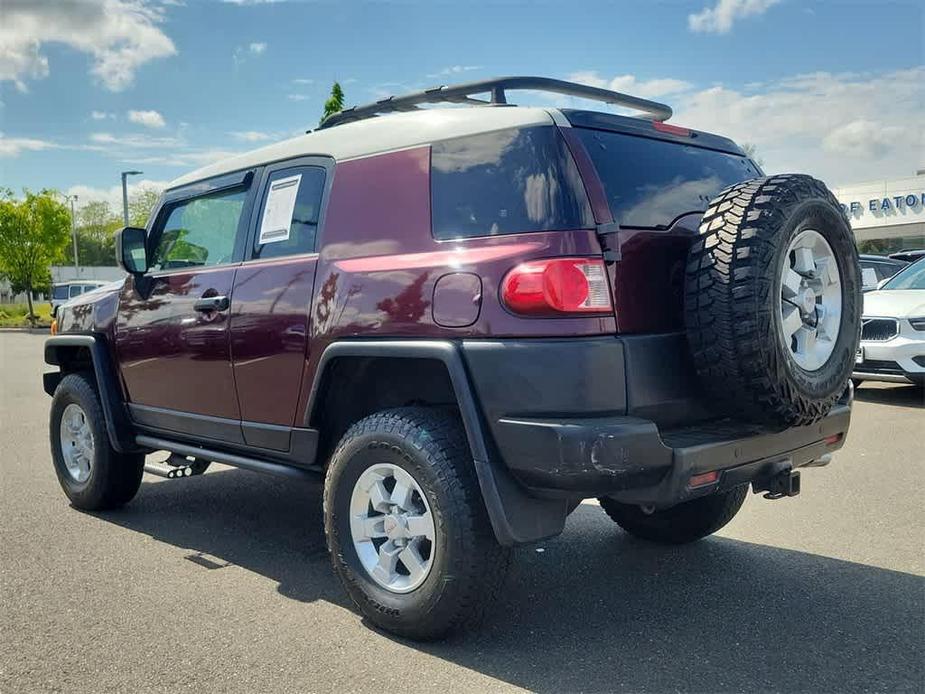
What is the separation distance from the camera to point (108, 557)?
436 cm

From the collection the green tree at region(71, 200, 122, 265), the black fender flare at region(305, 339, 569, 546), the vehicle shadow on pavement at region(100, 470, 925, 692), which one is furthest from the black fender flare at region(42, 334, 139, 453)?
the green tree at region(71, 200, 122, 265)

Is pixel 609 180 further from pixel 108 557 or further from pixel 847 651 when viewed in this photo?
pixel 108 557

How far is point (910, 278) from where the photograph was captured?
10.1 m

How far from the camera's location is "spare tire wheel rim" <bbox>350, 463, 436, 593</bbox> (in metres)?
3.22

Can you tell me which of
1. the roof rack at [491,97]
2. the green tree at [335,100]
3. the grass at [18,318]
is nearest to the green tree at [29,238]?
the grass at [18,318]

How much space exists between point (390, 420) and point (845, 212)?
2043 mm

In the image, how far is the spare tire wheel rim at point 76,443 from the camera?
5258 millimetres

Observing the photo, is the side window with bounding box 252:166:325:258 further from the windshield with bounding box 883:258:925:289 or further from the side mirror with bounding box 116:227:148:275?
Answer: the windshield with bounding box 883:258:925:289

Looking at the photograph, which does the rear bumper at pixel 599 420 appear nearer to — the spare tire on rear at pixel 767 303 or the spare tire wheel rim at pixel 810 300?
the spare tire on rear at pixel 767 303

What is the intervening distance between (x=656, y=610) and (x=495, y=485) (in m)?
1.16

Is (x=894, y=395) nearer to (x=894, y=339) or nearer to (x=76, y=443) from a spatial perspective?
(x=894, y=339)

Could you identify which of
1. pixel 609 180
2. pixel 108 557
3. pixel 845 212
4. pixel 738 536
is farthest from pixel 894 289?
pixel 108 557

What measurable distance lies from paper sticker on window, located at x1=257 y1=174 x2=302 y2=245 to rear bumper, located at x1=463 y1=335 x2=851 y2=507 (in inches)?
56.7

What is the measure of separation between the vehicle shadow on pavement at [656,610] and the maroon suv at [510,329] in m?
0.44
